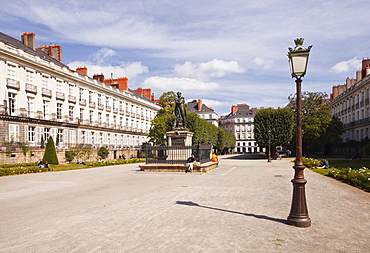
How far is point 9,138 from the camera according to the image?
33.8m

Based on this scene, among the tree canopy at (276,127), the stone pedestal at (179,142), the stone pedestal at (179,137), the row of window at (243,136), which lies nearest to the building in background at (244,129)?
the row of window at (243,136)

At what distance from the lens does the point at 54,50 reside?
48.3m

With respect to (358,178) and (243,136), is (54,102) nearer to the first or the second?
(358,178)

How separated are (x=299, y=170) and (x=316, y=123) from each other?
48.0 meters

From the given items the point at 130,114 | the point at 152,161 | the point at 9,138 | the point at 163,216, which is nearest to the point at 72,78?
the point at 9,138

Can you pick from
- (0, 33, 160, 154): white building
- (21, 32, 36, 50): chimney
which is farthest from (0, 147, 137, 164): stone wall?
(21, 32, 36, 50): chimney

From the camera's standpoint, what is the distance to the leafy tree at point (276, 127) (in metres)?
47.9

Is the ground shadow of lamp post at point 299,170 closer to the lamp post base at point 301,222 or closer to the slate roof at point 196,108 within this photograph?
the lamp post base at point 301,222

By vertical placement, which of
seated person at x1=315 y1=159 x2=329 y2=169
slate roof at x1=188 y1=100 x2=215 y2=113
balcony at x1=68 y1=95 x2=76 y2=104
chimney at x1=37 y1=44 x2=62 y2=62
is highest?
chimney at x1=37 y1=44 x2=62 y2=62

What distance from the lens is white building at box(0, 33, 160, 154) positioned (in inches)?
1377

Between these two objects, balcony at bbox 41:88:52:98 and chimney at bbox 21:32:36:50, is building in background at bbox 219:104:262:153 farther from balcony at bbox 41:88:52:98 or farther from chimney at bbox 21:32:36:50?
chimney at bbox 21:32:36:50

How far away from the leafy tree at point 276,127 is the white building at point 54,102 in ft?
87.1

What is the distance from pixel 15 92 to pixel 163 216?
3446cm

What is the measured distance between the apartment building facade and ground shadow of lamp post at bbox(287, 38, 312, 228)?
165 feet
